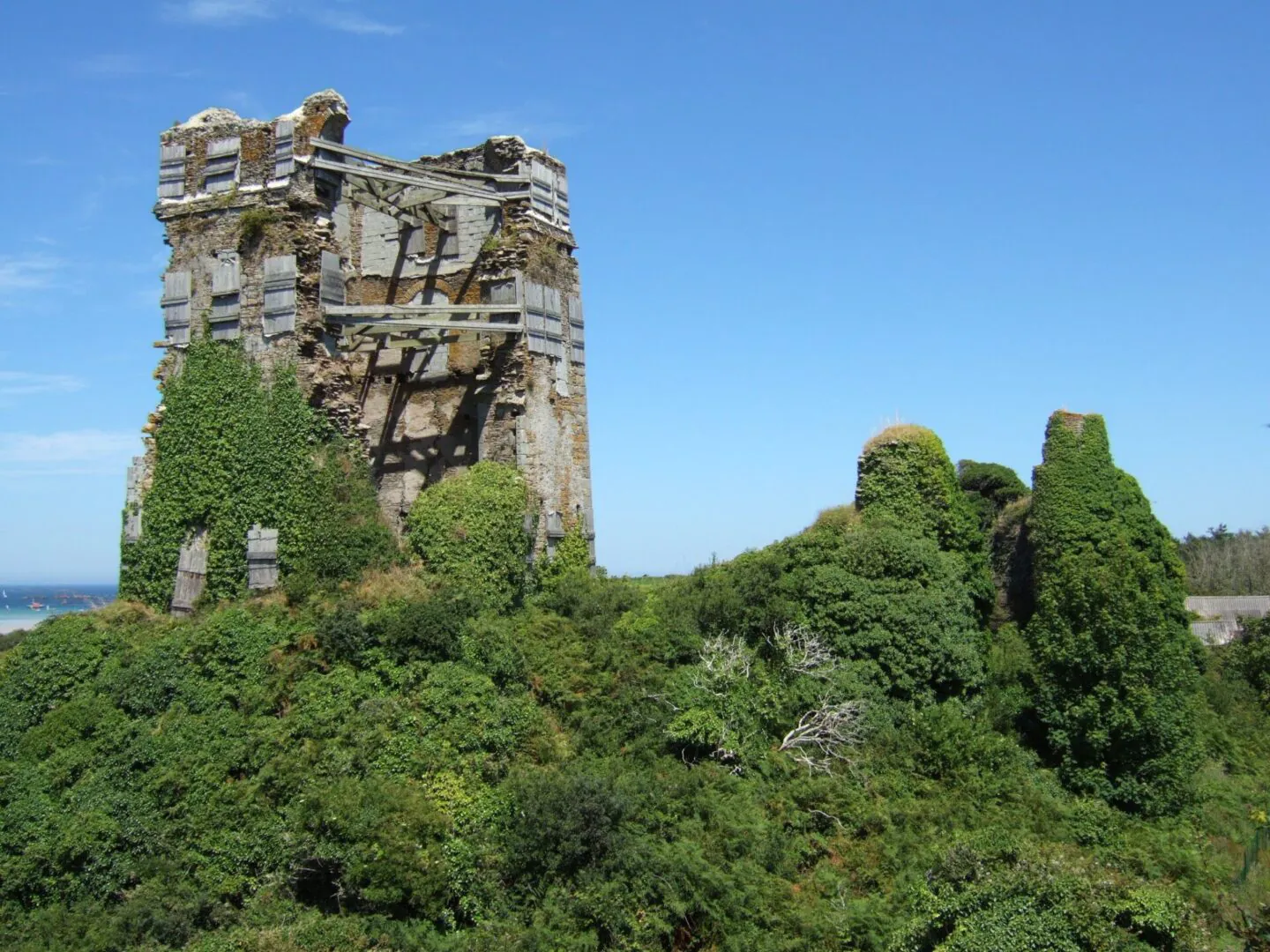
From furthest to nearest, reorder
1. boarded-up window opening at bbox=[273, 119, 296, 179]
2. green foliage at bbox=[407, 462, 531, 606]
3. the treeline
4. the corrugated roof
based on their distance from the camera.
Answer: the treeline < the corrugated roof < boarded-up window opening at bbox=[273, 119, 296, 179] < green foliage at bbox=[407, 462, 531, 606]

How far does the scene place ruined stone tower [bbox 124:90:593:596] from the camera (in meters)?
17.3

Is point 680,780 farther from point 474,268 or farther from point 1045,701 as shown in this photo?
point 474,268

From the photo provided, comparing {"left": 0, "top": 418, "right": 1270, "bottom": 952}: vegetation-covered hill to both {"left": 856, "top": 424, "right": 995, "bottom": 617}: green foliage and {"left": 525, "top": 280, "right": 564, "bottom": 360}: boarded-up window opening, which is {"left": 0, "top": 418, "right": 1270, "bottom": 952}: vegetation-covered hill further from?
{"left": 525, "top": 280, "right": 564, "bottom": 360}: boarded-up window opening

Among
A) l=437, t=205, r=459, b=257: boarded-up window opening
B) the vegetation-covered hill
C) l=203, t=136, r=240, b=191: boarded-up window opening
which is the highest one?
l=203, t=136, r=240, b=191: boarded-up window opening

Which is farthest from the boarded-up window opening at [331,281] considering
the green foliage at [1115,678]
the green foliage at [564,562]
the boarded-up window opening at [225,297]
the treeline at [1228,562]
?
the treeline at [1228,562]

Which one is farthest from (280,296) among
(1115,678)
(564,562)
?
(1115,678)

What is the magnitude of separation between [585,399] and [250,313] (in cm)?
519

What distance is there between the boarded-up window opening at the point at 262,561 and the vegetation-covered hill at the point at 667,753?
1.49 feet

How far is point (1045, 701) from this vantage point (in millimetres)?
15469

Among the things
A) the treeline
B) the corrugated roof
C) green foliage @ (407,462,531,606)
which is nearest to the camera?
green foliage @ (407,462,531,606)

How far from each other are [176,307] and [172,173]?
215 centimetres

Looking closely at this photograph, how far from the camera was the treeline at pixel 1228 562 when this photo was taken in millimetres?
29578

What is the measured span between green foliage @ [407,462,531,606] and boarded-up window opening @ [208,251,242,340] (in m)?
3.71

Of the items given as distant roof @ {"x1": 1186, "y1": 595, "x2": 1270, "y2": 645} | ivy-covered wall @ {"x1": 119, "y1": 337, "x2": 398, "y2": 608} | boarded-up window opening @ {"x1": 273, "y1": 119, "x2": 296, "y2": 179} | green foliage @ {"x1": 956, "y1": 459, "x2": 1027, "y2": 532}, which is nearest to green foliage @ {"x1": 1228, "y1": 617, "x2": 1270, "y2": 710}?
distant roof @ {"x1": 1186, "y1": 595, "x2": 1270, "y2": 645}
